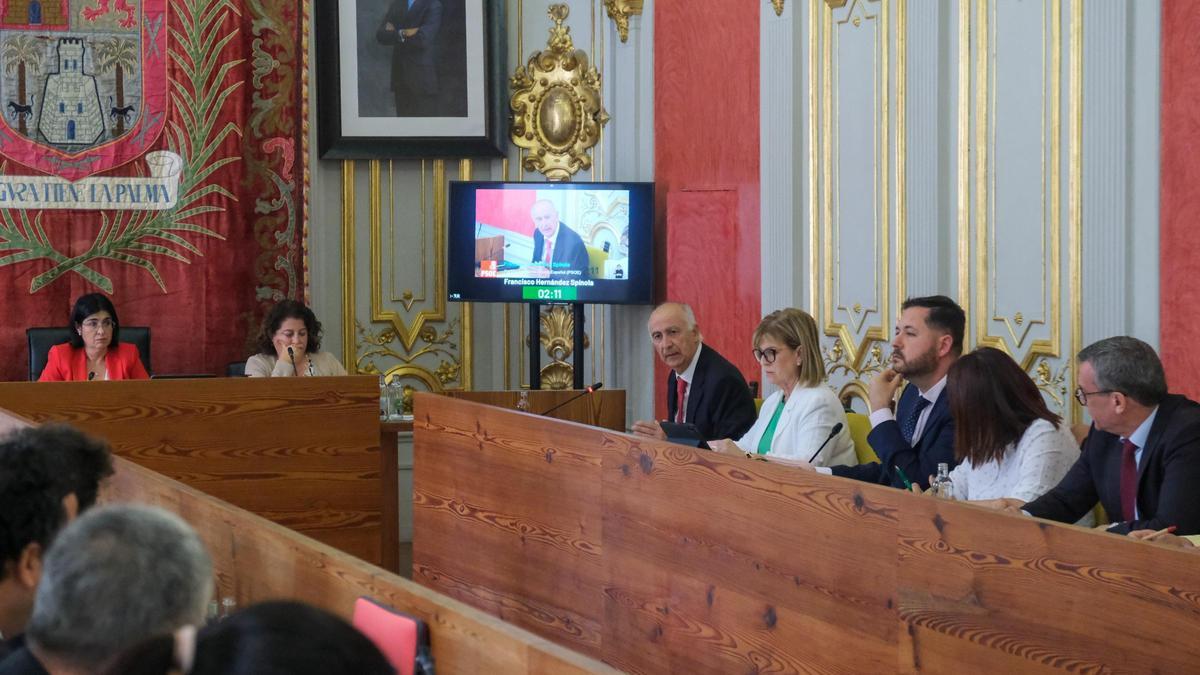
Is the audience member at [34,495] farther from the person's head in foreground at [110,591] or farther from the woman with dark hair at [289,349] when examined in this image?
the woman with dark hair at [289,349]

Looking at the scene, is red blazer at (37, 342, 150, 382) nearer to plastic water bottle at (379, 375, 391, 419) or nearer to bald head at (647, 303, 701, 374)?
plastic water bottle at (379, 375, 391, 419)

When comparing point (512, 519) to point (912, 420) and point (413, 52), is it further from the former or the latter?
point (413, 52)

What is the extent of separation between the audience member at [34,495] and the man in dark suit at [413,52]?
518cm

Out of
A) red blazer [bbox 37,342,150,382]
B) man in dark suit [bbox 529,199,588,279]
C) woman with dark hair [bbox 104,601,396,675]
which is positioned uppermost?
man in dark suit [bbox 529,199,588,279]

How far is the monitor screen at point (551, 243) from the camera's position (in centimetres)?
717

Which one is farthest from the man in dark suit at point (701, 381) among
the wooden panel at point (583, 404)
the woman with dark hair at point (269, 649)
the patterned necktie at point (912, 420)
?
the woman with dark hair at point (269, 649)

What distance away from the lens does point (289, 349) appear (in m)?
6.20

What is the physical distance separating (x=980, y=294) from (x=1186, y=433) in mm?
1916

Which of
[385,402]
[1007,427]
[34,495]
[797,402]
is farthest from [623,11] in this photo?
[34,495]

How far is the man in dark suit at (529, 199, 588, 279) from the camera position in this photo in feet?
23.7

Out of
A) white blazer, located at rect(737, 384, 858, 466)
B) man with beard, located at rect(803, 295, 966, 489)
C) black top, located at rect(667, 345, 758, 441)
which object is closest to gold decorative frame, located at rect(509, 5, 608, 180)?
black top, located at rect(667, 345, 758, 441)

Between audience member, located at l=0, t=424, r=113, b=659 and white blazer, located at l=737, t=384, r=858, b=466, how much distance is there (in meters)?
2.33

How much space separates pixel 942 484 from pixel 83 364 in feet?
14.1

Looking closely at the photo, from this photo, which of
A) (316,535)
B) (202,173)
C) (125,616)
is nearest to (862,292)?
(316,535)
